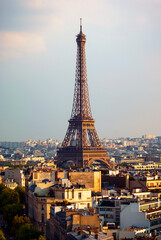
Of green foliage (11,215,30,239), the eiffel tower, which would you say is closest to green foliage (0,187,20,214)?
green foliage (11,215,30,239)

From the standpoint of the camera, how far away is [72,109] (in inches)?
6107

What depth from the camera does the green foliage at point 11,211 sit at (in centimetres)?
6425

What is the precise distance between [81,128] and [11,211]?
88.2 metres

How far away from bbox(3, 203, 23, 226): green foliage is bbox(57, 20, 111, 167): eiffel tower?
8225 centimetres

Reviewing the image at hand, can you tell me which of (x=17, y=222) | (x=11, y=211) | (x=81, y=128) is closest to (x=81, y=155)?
(x=81, y=128)

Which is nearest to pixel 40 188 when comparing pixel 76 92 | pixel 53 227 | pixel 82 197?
pixel 82 197

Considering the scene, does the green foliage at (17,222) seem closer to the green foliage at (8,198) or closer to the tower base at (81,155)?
the green foliage at (8,198)

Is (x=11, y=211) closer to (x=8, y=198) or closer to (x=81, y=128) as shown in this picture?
(x=8, y=198)

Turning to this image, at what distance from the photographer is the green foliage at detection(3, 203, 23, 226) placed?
64.2m

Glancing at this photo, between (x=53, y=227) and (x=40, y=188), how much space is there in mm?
13973

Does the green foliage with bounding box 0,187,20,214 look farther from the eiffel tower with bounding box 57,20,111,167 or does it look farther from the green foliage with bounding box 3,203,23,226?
the eiffel tower with bounding box 57,20,111,167

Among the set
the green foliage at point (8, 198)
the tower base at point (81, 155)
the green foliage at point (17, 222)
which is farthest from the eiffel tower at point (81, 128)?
the green foliage at point (17, 222)

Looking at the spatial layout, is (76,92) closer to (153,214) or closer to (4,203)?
(4,203)

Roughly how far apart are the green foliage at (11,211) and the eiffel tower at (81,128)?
82.2 m
